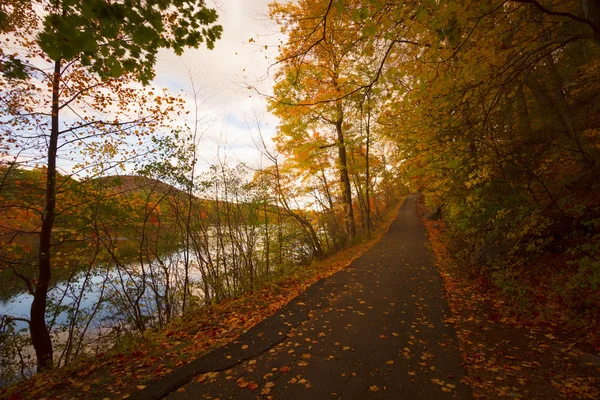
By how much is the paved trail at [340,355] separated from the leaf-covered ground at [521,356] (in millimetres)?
258

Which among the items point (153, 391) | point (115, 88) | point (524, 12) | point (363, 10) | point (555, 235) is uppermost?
point (115, 88)

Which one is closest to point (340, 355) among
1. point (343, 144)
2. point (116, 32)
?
point (116, 32)

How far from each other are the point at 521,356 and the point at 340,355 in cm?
262

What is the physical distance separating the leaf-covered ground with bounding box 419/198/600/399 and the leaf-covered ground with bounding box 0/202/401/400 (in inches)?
148

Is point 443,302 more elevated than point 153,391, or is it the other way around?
point 153,391

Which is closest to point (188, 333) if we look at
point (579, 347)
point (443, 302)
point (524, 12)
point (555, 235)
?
point (443, 302)

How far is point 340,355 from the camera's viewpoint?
3770mm

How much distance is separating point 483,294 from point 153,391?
7001mm

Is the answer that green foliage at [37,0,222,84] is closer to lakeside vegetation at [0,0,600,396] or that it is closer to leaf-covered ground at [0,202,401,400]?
lakeside vegetation at [0,0,600,396]

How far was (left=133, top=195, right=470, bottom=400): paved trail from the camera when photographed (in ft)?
9.96

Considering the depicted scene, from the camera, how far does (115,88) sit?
674 centimetres

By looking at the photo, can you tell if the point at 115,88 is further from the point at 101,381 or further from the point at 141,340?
the point at 101,381

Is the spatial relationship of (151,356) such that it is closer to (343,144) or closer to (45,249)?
(45,249)

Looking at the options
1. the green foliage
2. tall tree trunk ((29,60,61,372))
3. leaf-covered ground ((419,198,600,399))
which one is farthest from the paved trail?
tall tree trunk ((29,60,61,372))
